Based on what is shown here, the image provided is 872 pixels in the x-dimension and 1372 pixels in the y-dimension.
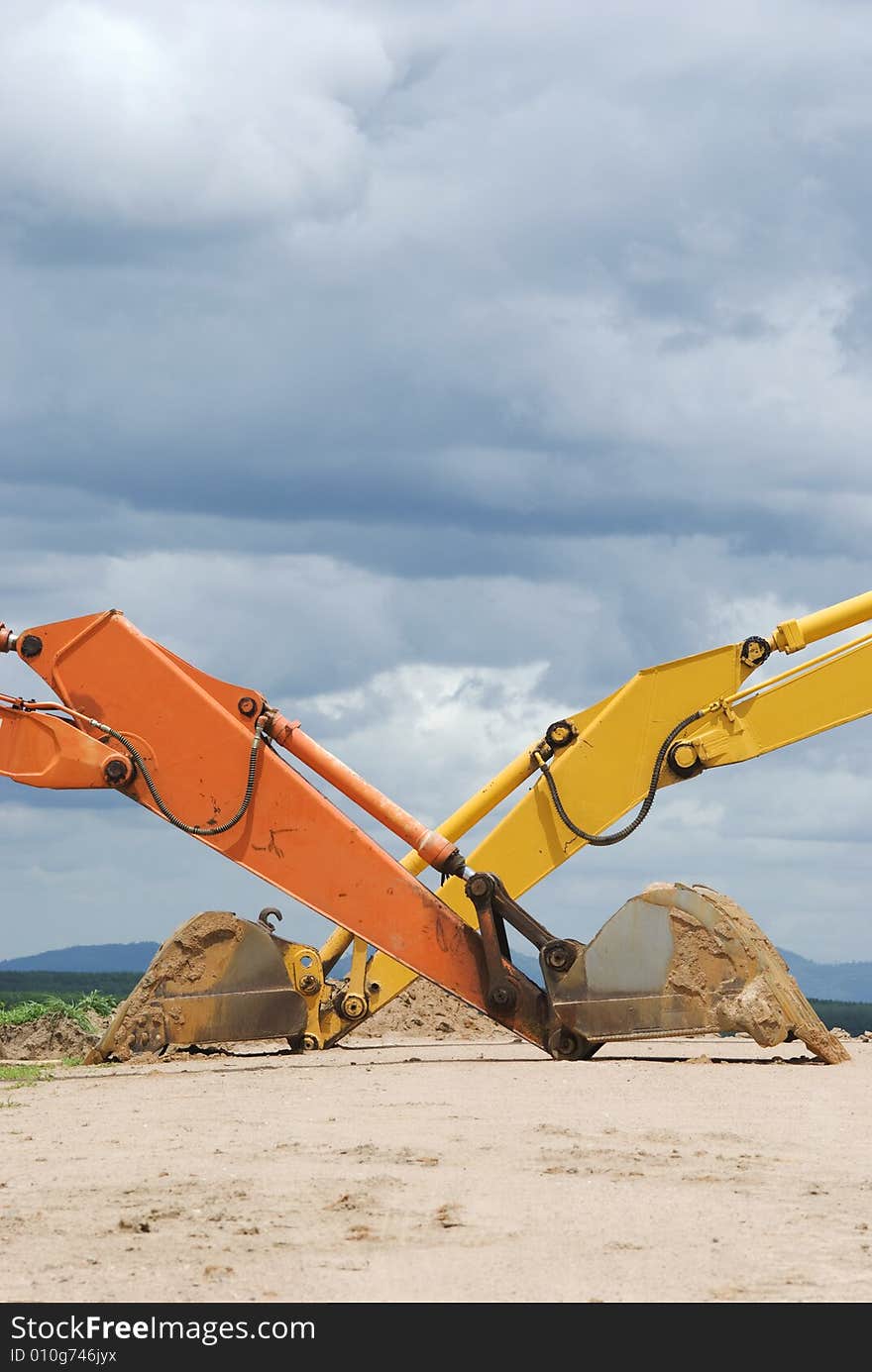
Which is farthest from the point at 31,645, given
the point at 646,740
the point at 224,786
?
the point at 646,740

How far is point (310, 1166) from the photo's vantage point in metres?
8.44

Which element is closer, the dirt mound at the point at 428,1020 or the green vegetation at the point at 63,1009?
the green vegetation at the point at 63,1009

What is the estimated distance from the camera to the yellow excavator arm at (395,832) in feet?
45.5

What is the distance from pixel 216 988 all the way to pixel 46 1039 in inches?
156

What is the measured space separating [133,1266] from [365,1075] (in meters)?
6.91

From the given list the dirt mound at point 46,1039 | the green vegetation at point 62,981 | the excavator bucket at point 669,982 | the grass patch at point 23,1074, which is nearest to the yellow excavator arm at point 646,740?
the excavator bucket at point 669,982

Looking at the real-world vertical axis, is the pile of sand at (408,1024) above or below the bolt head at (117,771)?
below

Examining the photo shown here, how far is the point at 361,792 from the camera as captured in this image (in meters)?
14.4

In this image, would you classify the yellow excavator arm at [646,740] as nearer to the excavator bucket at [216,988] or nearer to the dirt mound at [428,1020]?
the excavator bucket at [216,988]

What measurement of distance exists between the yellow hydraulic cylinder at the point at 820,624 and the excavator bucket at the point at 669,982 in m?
2.45

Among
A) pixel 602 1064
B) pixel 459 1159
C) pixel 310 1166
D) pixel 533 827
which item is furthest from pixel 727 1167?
pixel 533 827

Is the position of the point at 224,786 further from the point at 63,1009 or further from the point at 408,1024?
the point at 408,1024
